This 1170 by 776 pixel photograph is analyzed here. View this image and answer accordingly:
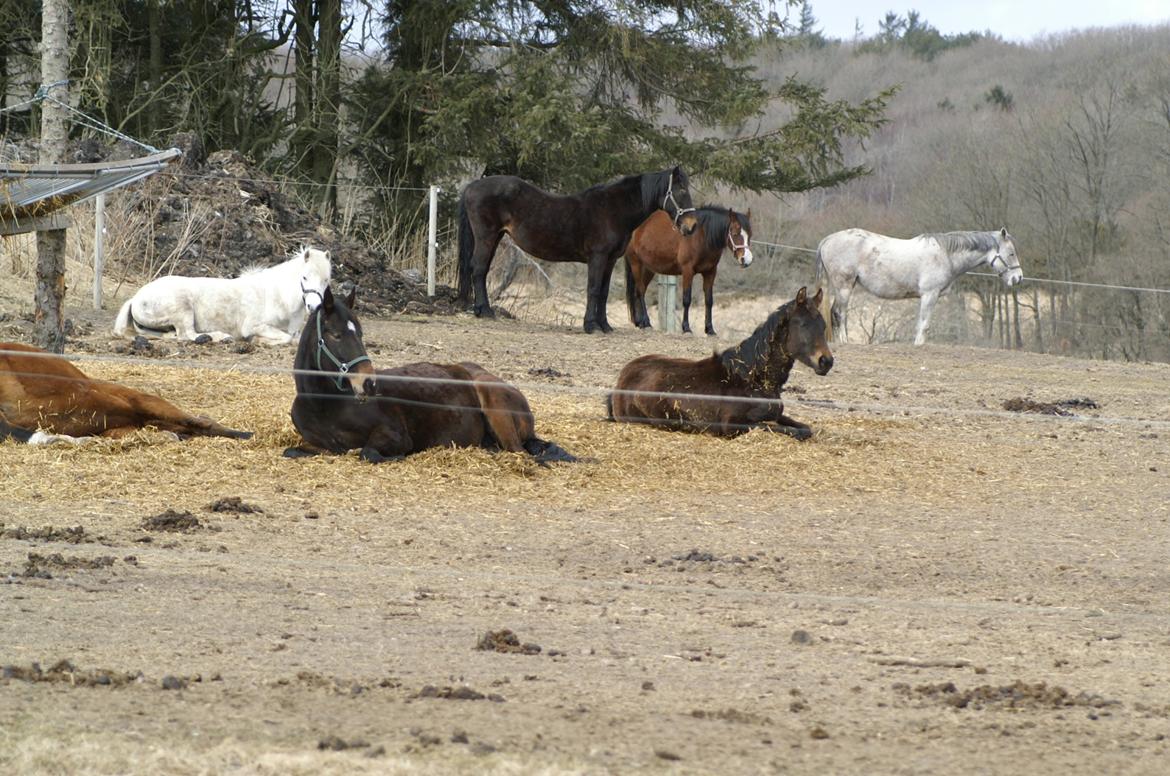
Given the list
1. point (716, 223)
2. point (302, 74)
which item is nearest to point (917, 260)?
point (716, 223)

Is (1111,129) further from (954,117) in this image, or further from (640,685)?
(640,685)

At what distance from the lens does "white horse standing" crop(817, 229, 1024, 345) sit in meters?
19.8

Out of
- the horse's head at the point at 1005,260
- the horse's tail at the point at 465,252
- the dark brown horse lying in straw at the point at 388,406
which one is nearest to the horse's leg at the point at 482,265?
the horse's tail at the point at 465,252

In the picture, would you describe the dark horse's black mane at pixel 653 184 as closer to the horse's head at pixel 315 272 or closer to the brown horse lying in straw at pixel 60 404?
the horse's head at pixel 315 272

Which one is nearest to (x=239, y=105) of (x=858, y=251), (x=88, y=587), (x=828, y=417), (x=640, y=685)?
(x=858, y=251)

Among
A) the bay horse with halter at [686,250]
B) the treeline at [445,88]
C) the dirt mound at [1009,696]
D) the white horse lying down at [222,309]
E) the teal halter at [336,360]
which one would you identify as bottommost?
the dirt mound at [1009,696]

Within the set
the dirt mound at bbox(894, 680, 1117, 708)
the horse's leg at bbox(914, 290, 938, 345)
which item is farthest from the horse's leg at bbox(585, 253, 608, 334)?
the dirt mound at bbox(894, 680, 1117, 708)

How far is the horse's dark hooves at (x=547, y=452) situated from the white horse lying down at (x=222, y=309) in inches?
209

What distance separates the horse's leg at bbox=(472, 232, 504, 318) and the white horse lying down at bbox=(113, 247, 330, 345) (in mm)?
5048

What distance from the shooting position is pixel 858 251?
65.7ft

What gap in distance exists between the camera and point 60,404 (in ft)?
27.7

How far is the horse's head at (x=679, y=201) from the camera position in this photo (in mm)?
16969

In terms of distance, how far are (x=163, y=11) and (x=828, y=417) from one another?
18476 millimetres

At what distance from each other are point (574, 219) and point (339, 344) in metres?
9.92
